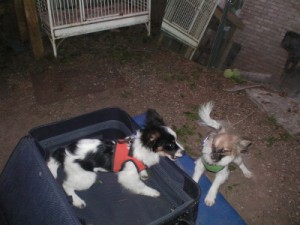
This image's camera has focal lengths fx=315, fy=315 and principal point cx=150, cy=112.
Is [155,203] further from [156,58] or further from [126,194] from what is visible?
[156,58]

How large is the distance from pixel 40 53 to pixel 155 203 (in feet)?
13.5

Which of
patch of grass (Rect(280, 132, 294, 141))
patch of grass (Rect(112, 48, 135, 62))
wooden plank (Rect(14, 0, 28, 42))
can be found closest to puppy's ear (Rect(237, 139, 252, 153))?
patch of grass (Rect(280, 132, 294, 141))

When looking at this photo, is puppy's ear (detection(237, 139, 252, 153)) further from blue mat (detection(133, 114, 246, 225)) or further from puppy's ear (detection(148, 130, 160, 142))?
puppy's ear (detection(148, 130, 160, 142))

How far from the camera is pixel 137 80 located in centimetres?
636

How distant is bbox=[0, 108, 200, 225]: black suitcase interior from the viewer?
3.10 m

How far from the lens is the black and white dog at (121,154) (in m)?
3.46

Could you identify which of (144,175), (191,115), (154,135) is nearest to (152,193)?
(144,175)

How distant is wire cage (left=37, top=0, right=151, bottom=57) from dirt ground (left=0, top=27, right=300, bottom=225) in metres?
0.62

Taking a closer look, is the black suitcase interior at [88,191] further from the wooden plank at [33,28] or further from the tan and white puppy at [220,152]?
the wooden plank at [33,28]

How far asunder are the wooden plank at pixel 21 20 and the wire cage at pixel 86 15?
1.33ft

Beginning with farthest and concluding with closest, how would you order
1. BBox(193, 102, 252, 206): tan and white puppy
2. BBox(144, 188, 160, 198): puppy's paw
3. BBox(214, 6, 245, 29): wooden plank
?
BBox(214, 6, 245, 29): wooden plank < BBox(144, 188, 160, 198): puppy's paw < BBox(193, 102, 252, 206): tan and white puppy

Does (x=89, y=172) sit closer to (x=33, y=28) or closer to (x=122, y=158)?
(x=122, y=158)

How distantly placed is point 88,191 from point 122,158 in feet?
3.22

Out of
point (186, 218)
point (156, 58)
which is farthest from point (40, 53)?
point (186, 218)
